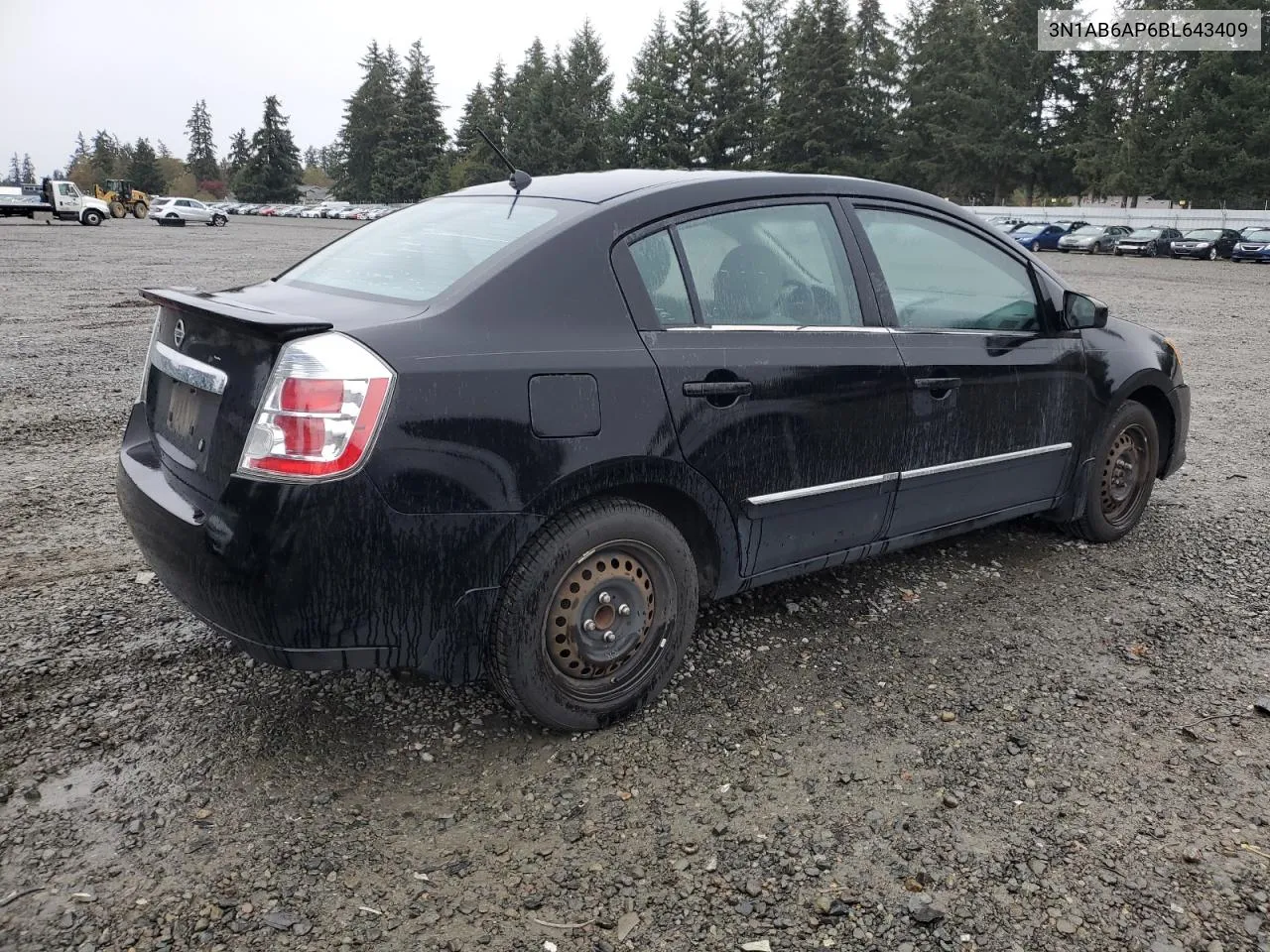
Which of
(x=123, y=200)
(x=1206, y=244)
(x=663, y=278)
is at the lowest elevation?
(x=663, y=278)

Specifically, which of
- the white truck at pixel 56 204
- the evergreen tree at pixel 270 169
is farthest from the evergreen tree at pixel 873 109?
the evergreen tree at pixel 270 169

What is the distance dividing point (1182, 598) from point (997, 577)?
0.74 metres

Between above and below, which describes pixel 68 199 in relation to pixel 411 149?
below

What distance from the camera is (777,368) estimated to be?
10.7ft

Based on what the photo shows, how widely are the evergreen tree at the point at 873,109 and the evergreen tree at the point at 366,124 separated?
1754 inches

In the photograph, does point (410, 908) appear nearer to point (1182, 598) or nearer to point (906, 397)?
point (906, 397)

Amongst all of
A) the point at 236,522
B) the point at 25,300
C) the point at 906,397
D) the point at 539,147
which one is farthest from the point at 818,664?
the point at 539,147

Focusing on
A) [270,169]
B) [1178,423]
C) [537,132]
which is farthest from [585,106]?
[1178,423]

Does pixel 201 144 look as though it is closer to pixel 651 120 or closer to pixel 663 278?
pixel 651 120

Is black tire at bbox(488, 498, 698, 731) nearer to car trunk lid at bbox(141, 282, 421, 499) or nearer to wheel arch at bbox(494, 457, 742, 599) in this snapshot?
wheel arch at bbox(494, 457, 742, 599)

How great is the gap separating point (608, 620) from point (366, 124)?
337 ft

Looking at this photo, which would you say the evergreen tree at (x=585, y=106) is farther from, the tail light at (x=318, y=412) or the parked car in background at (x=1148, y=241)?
the tail light at (x=318, y=412)

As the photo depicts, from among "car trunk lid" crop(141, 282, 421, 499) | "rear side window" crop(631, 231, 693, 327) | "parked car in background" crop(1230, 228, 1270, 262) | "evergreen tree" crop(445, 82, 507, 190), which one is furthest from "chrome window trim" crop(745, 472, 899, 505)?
"evergreen tree" crop(445, 82, 507, 190)

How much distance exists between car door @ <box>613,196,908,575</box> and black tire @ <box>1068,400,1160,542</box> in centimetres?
153
